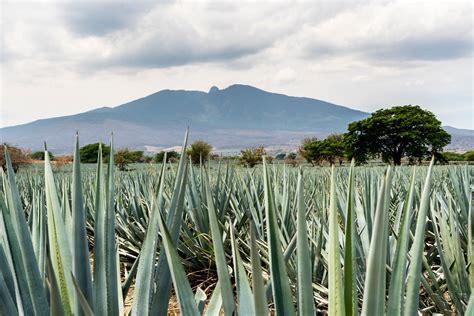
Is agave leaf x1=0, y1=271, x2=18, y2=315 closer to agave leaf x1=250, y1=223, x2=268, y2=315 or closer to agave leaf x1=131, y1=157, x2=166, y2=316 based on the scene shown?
agave leaf x1=131, y1=157, x2=166, y2=316

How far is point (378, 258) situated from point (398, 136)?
136 feet

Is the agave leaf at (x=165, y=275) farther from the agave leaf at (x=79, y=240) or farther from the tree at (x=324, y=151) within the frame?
the tree at (x=324, y=151)

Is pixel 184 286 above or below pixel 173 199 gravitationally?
below

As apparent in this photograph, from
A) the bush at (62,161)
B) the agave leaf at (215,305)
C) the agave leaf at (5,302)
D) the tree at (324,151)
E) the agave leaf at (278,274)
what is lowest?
the tree at (324,151)

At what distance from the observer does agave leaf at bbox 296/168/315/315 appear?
676 mm

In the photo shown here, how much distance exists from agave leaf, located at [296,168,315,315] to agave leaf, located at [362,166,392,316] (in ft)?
0.35

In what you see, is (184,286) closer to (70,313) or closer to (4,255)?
(70,313)

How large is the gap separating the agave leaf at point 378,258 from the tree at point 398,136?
3901 cm

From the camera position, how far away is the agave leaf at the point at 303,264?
2.22 feet

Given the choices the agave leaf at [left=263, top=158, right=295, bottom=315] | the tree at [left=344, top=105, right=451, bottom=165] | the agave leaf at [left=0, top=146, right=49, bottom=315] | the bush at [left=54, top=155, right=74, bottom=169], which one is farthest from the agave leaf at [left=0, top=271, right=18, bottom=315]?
the tree at [left=344, top=105, right=451, bottom=165]

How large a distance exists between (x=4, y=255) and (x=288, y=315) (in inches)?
26.6

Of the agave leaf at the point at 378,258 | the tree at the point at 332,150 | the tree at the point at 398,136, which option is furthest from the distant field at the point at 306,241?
the tree at the point at 332,150

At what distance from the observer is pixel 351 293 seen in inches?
26.9

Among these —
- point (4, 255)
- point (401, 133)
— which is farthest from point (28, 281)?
point (401, 133)
